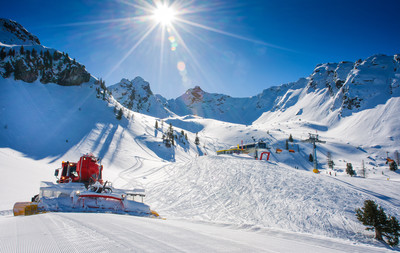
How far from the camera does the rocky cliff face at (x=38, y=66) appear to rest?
270 ft

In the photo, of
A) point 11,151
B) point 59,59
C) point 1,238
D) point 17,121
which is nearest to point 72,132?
point 17,121

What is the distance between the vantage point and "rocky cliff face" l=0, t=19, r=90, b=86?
82.2 meters

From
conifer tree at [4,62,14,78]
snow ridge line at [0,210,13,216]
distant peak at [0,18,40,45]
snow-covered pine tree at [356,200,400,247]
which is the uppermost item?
distant peak at [0,18,40,45]

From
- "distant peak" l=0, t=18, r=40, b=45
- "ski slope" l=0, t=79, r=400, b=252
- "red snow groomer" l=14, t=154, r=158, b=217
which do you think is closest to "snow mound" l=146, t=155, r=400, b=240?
"ski slope" l=0, t=79, r=400, b=252

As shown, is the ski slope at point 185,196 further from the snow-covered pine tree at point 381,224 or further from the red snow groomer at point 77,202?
→ the red snow groomer at point 77,202

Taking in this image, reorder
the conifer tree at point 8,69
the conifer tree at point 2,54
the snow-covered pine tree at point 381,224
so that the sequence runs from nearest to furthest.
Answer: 1. the snow-covered pine tree at point 381,224
2. the conifer tree at point 8,69
3. the conifer tree at point 2,54

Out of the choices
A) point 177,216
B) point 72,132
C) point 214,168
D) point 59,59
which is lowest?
point 177,216

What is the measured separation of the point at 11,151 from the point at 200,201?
52.5 metres

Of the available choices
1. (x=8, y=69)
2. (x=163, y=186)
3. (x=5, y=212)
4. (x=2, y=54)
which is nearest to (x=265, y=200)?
(x=163, y=186)

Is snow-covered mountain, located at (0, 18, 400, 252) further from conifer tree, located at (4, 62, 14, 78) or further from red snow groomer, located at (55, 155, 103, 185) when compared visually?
red snow groomer, located at (55, 155, 103, 185)

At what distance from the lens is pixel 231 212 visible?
52.2 ft

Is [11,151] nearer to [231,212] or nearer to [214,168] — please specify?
[214,168]

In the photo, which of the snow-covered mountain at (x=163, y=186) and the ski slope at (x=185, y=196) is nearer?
the ski slope at (x=185, y=196)

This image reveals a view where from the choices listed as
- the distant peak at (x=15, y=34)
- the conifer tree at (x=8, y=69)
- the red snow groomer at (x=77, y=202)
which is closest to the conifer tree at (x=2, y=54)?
the conifer tree at (x=8, y=69)
